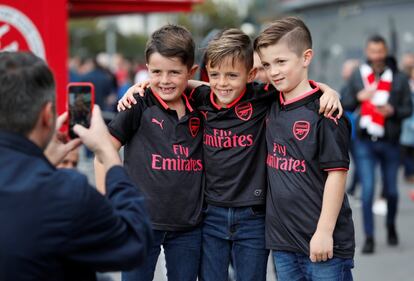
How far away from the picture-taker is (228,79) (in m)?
3.55

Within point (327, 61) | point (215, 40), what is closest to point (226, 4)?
point (327, 61)

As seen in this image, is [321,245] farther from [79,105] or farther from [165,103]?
[79,105]

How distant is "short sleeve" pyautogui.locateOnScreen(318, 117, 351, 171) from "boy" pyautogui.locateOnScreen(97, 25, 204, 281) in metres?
0.61

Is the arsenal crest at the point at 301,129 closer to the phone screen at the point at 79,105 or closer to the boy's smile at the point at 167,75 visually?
the boy's smile at the point at 167,75

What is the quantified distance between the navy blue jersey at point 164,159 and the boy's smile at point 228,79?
181 mm

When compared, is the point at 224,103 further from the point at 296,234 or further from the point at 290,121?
the point at 296,234

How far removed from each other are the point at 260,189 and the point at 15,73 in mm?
1602

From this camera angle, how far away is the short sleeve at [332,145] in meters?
3.27

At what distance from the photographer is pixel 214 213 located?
356cm

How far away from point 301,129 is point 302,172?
19 centimetres

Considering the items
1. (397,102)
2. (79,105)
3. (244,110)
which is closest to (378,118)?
(397,102)

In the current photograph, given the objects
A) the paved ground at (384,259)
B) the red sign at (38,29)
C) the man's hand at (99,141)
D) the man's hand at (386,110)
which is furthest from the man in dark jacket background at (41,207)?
the man's hand at (386,110)

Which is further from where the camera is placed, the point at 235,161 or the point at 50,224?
the point at 235,161

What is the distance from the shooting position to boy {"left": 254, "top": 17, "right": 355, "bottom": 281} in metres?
Result: 3.29
